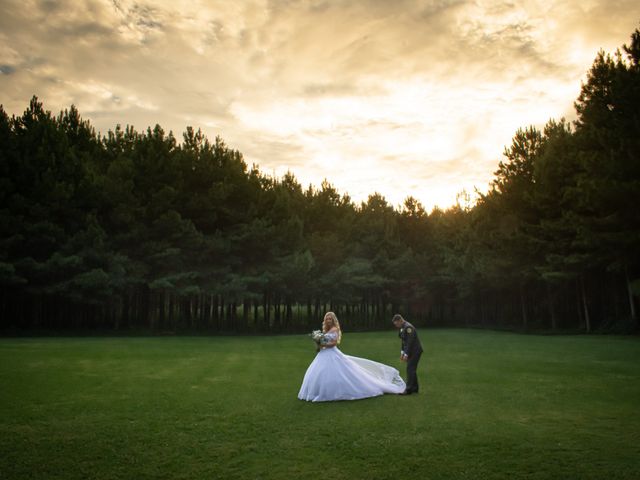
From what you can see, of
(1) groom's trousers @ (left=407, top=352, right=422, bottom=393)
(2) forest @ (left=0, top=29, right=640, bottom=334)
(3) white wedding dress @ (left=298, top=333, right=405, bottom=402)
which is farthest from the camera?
(2) forest @ (left=0, top=29, right=640, bottom=334)

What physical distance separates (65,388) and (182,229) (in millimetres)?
28960

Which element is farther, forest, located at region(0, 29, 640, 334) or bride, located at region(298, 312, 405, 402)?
forest, located at region(0, 29, 640, 334)

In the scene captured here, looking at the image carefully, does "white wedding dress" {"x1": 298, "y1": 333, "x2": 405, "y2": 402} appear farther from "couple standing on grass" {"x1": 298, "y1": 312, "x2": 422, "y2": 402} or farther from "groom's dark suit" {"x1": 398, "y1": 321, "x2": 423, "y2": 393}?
"groom's dark suit" {"x1": 398, "y1": 321, "x2": 423, "y2": 393}

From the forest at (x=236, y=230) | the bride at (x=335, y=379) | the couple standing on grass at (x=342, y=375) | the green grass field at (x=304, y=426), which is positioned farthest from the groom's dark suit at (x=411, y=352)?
the forest at (x=236, y=230)

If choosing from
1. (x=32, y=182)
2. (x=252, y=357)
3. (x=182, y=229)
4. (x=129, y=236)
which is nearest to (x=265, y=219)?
(x=182, y=229)

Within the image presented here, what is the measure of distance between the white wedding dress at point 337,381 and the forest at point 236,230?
2373 cm

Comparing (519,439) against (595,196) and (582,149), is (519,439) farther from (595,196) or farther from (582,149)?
(582,149)

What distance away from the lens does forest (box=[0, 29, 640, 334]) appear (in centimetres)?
3328

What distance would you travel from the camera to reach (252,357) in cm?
2461

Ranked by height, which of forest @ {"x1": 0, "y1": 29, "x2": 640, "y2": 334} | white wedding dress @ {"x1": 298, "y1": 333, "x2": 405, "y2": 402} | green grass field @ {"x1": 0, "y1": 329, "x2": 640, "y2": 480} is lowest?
green grass field @ {"x1": 0, "y1": 329, "x2": 640, "y2": 480}

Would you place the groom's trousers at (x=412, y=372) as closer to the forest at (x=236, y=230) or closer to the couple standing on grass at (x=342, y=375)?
the couple standing on grass at (x=342, y=375)

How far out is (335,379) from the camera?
1302 centimetres

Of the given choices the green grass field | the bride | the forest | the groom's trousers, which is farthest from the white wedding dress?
the forest

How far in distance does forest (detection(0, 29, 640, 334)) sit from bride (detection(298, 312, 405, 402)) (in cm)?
2377
